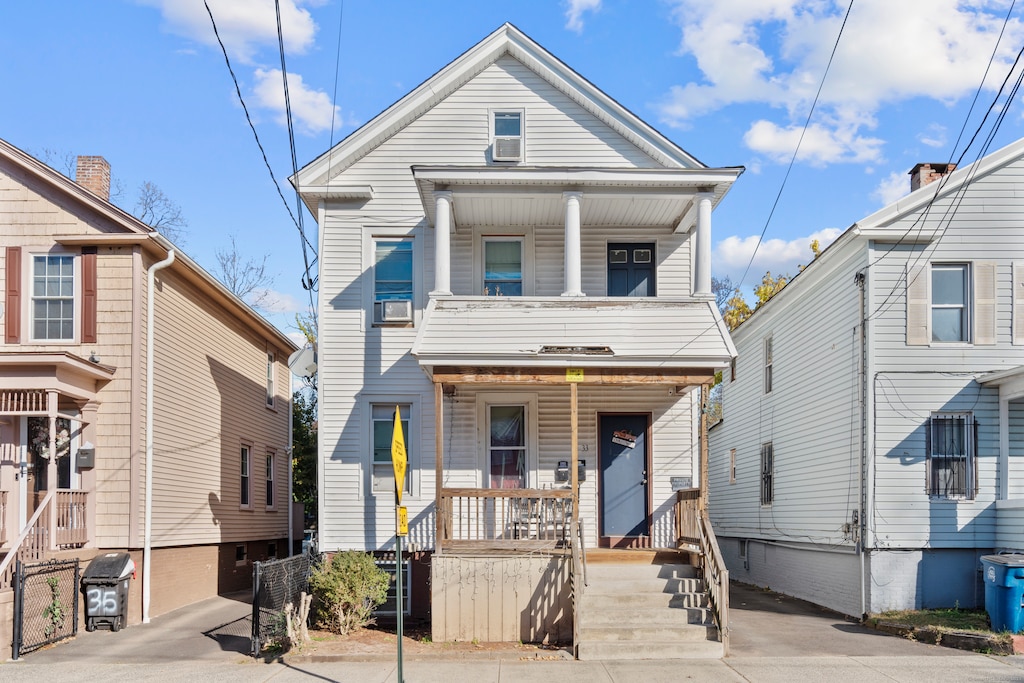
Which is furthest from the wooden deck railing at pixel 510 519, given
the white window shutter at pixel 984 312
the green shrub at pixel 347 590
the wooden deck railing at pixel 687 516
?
the white window shutter at pixel 984 312

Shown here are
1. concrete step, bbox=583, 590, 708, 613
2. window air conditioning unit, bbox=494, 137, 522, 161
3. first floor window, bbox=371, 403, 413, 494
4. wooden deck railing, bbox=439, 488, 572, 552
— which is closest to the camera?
Result: concrete step, bbox=583, 590, 708, 613

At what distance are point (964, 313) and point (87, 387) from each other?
15.0 m

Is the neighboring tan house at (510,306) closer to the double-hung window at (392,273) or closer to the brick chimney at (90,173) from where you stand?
the double-hung window at (392,273)

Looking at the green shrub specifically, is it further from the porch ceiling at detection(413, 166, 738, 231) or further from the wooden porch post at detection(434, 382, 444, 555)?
the porch ceiling at detection(413, 166, 738, 231)

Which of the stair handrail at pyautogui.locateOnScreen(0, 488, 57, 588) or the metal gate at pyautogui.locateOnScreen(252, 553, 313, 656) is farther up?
the stair handrail at pyautogui.locateOnScreen(0, 488, 57, 588)

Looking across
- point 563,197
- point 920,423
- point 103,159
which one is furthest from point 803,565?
point 103,159

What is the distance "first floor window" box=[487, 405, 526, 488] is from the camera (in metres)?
16.9

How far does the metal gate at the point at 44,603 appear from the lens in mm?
12906

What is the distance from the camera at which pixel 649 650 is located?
12.8 metres

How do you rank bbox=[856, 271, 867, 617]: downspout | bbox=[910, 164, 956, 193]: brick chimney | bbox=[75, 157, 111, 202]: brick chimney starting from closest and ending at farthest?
bbox=[856, 271, 867, 617]: downspout, bbox=[910, 164, 956, 193]: brick chimney, bbox=[75, 157, 111, 202]: brick chimney

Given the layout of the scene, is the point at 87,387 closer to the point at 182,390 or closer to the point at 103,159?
the point at 182,390

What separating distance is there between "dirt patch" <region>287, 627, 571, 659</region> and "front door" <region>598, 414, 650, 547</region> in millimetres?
3572

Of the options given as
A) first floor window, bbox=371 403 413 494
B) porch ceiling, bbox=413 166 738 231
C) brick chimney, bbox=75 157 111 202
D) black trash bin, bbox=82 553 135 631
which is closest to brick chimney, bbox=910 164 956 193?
porch ceiling, bbox=413 166 738 231

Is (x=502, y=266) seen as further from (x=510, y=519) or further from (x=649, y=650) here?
(x=649, y=650)
